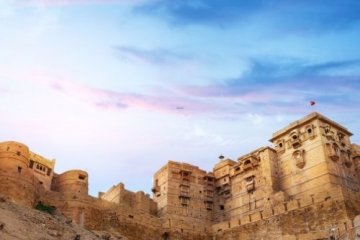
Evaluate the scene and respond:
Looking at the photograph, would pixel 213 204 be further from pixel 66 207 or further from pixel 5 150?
pixel 5 150

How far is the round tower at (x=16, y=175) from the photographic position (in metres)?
33.6

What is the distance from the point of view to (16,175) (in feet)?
114

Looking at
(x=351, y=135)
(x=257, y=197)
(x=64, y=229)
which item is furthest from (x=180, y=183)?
(x=64, y=229)

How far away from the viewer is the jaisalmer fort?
35.2 m

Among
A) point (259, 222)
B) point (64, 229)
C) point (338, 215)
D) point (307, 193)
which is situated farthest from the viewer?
point (307, 193)

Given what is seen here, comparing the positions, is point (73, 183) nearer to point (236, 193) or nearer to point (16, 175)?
point (16, 175)

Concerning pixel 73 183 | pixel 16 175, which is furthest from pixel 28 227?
pixel 73 183

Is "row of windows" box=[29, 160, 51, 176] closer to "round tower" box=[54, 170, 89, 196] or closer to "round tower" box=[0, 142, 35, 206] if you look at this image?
"round tower" box=[54, 170, 89, 196]

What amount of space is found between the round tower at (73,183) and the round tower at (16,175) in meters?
4.32

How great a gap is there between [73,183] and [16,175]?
6.21 metres

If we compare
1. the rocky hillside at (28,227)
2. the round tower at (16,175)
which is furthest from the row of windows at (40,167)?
the rocky hillside at (28,227)

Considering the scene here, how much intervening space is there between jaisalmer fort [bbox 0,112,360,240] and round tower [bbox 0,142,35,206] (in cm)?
8

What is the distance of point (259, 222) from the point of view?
3919 centimetres

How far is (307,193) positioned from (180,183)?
14.0m
